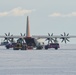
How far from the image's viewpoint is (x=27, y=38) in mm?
77375

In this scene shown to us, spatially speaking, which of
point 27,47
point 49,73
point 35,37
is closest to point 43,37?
point 35,37

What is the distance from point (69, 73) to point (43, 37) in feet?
193

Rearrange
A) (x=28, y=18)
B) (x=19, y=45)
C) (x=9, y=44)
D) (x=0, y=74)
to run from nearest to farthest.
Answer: (x=0, y=74)
(x=19, y=45)
(x=28, y=18)
(x=9, y=44)

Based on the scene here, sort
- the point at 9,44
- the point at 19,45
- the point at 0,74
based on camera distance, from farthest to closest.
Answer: the point at 9,44 → the point at 19,45 → the point at 0,74

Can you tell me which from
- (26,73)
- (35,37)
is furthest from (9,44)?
(26,73)

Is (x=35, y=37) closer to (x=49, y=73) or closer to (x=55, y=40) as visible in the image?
(x=55, y=40)

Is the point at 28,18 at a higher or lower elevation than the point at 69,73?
higher

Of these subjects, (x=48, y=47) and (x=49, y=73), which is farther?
(x=48, y=47)

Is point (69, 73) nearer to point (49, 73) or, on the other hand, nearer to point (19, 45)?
point (49, 73)

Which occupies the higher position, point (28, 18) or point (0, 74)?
point (28, 18)

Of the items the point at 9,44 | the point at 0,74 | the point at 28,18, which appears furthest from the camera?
the point at 9,44

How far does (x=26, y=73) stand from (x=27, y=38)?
54.3m

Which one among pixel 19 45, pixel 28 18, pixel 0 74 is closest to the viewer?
pixel 0 74

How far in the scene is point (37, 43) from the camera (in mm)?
76500
